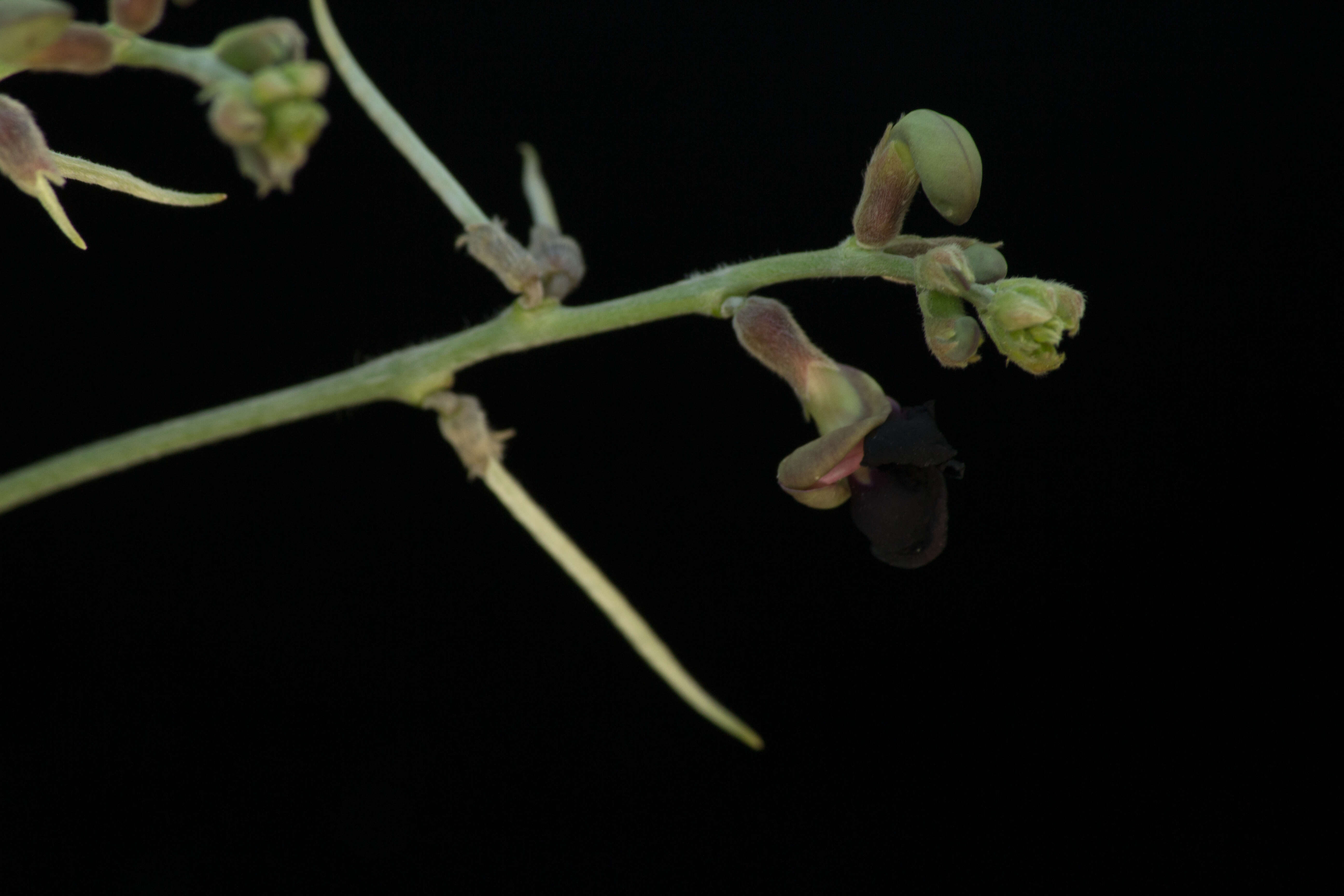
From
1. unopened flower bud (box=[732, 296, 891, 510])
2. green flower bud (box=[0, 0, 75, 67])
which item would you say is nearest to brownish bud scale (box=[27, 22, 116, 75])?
green flower bud (box=[0, 0, 75, 67])

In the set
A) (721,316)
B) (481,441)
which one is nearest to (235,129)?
(481,441)

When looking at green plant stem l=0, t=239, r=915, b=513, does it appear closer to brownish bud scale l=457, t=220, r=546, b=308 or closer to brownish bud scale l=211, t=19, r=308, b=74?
brownish bud scale l=457, t=220, r=546, b=308

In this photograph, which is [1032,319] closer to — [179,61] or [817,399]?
[817,399]

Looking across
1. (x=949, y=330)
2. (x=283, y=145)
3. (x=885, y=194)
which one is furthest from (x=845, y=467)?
(x=283, y=145)

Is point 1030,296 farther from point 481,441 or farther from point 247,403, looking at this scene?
point 247,403

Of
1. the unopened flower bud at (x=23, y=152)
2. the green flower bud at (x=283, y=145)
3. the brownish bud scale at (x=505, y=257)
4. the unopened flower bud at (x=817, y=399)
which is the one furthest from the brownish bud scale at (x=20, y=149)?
the unopened flower bud at (x=817, y=399)

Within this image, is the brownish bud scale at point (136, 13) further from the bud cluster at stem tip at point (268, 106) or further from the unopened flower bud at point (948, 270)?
the unopened flower bud at point (948, 270)
